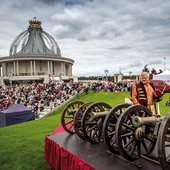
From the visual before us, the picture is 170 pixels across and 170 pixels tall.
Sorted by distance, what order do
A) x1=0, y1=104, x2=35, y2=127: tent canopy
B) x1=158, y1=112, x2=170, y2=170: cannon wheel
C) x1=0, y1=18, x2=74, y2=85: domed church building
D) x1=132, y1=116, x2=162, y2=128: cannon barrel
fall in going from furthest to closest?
x1=0, y1=18, x2=74, y2=85: domed church building
x1=0, y1=104, x2=35, y2=127: tent canopy
x1=132, y1=116, x2=162, y2=128: cannon barrel
x1=158, y1=112, x2=170, y2=170: cannon wheel

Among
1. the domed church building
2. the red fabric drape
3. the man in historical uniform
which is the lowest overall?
the red fabric drape

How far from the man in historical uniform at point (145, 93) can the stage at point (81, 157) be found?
5.30ft

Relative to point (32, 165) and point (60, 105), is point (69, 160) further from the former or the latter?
point (60, 105)

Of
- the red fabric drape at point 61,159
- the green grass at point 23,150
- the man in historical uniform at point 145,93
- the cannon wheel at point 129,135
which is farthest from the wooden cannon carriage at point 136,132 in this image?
the green grass at point 23,150

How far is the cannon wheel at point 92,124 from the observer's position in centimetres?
704

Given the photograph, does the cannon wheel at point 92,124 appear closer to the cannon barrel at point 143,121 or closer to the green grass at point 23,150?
the green grass at point 23,150

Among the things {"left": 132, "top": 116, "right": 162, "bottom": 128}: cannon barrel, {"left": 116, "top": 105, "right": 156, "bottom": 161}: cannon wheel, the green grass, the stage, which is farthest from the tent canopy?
{"left": 132, "top": 116, "right": 162, "bottom": 128}: cannon barrel

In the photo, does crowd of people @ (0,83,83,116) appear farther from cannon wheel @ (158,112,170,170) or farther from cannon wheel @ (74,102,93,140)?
cannon wheel @ (158,112,170,170)

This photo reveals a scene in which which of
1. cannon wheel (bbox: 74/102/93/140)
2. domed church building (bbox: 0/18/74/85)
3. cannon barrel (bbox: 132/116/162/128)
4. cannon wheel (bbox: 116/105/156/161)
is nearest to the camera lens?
cannon barrel (bbox: 132/116/162/128)

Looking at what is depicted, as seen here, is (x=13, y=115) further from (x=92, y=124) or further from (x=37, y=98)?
Result: (x=92, y=124)

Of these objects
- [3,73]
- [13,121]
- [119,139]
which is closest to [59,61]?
[3,73]

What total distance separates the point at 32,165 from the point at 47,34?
72.8 m

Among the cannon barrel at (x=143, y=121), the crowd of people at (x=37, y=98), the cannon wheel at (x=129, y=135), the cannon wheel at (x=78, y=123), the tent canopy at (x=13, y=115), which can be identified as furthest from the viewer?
the crowd of people at (x=37, y=98)

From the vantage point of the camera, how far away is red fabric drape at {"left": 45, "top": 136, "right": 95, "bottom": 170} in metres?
5.80
